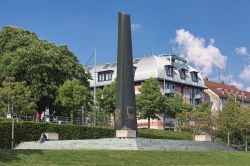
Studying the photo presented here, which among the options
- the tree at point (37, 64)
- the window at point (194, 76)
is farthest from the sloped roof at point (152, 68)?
the tree at point (37, 64)

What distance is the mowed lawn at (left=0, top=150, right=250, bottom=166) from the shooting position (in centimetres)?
2629

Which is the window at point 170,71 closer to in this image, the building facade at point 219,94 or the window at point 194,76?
the window at point 194,76

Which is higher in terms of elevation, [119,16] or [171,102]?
[119,16]

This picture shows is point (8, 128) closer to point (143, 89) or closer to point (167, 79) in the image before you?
point (143, 89)

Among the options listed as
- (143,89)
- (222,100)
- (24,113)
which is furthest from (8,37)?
(222,100)

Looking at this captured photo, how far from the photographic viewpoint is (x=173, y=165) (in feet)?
93.5

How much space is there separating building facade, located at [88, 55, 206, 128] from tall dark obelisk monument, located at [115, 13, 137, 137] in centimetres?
4935

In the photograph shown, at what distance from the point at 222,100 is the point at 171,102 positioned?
3723 centimetres

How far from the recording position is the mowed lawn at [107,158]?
26291 millimetres

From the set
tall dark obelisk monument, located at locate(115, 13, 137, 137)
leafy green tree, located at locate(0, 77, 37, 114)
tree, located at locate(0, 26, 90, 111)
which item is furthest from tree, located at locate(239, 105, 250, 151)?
leafy green tree, located at locate(0, 77, 37, 114)

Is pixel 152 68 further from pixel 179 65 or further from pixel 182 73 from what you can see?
pixel 182 73

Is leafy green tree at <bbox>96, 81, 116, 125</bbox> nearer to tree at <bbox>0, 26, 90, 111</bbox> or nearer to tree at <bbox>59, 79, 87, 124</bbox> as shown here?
tree at <bbox>0, 26, 90, 111</bbox>

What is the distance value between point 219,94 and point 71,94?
205 ft

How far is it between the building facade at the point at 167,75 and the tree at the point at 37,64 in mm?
24551
